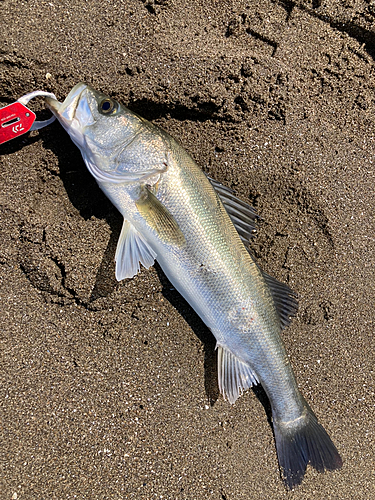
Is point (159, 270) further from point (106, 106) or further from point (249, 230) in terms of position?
point (106, 106)

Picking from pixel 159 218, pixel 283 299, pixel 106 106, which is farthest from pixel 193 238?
pixel 106 106

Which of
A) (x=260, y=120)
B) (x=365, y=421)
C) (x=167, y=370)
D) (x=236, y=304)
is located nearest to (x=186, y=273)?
(x=236, y=304)

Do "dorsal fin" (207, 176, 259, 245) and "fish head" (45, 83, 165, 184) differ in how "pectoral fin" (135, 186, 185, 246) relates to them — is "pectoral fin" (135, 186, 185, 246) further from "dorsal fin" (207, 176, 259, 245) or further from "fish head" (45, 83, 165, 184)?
"dorsal fin" (207, 176, 259, 245)

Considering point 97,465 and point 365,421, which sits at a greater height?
point 365,421

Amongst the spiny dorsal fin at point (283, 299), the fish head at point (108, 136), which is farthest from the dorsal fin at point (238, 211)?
the fish head at point (108, 136)

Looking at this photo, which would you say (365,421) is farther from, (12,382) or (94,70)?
(94,70)

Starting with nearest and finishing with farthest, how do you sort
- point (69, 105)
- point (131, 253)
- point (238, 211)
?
point (69, 105) < point (131, 253) < point (238, 211)

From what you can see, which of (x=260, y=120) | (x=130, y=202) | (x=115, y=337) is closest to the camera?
(x=130, y=202)
